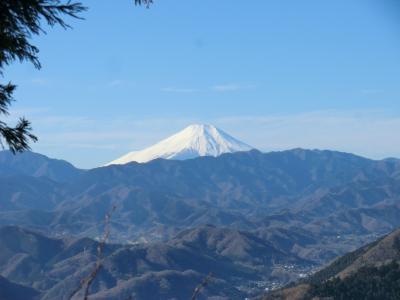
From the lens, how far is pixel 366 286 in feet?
391

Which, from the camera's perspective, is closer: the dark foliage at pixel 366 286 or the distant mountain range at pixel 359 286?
the dark foliage at pixel 366 286

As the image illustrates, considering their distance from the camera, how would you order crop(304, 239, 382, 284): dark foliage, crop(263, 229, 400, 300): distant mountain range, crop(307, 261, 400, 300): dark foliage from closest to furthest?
crop(307, 261, 400, 300): dark foliage → crop(263, 229, 400, 300): distant mountain range → crop(304, 239, 382, 284): dark foliage

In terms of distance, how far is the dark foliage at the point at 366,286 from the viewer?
374ft

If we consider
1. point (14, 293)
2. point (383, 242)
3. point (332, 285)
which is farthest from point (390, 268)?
point (14, 293)

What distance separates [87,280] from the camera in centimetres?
738

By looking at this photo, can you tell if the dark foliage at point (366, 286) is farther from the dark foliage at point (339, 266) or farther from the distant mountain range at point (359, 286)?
the dark foliage at point (339, 266)

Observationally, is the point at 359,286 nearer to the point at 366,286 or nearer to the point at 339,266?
the point at 366,286

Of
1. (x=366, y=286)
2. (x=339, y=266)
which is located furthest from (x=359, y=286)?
(x=339, y=266)

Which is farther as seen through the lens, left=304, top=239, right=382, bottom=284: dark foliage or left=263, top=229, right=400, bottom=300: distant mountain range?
left=304, top=239, right=382, bottom=284: dark foliage

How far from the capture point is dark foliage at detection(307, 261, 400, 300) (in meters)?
114

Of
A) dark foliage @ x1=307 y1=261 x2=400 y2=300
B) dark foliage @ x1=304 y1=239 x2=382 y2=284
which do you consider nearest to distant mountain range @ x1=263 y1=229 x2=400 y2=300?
dark foliage @ x1=307 y1=261 x2=400 y2=300

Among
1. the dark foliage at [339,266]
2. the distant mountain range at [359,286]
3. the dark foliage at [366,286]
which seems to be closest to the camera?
the dark foliage at [366,286]

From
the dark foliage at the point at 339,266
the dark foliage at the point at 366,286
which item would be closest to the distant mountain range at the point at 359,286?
the dark foliage at the point at 366,286

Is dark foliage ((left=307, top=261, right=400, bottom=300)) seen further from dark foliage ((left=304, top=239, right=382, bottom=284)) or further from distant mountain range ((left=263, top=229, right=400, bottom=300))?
Answer: dark foliage ((left=304, top=239, right=382, bottom=284))
